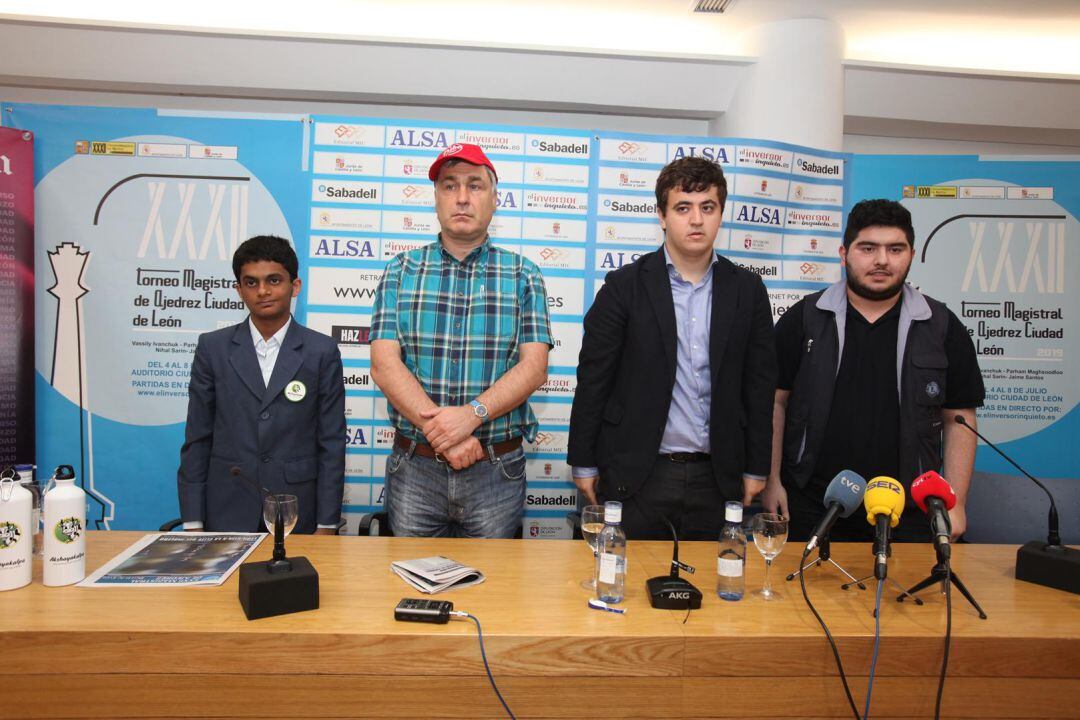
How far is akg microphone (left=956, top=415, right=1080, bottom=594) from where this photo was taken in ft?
5.17

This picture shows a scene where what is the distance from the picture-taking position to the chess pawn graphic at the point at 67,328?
3.07m

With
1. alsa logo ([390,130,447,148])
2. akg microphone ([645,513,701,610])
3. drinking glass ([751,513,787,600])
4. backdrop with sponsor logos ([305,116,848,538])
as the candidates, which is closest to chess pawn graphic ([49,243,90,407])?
backdrop with sponsor logos ([305,116,848,538])

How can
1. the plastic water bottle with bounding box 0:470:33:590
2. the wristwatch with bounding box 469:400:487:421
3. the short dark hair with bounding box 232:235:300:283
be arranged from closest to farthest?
the plastic water bottle with bounding box 0:470:33:590, the wristwatch with bounding box 469:400:487:421, the short dark hair with bounding box 232:235:300:283

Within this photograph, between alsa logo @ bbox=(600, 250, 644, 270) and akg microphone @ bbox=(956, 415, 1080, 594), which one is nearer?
akg microphone @ bbox=(956, 415, 1080, 594)

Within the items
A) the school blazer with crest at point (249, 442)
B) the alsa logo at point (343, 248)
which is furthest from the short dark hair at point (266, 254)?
the alsa logo at point (343, 248)

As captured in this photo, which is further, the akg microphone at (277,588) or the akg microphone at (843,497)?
the akg microphone at (843,497)

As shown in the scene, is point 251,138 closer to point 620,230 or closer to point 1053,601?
point 620,230

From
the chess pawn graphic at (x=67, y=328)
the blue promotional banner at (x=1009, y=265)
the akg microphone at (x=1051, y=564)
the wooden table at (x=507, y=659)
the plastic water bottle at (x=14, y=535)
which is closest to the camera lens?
→ the wooden table at (x=507, y=659)

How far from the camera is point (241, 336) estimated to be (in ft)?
7.57

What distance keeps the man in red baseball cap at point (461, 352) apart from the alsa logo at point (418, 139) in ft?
3.14

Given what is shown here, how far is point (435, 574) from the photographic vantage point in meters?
1.47

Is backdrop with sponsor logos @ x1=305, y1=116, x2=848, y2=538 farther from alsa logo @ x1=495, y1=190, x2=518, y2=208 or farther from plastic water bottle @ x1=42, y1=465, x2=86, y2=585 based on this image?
plastic water bottle @ x1=42, y1=465, x2=86, y2=585

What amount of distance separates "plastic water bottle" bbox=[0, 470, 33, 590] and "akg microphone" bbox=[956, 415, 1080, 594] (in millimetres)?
2168

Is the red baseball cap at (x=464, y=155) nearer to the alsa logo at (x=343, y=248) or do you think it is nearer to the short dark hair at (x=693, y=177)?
the short dark hair at (x=693, y=177)
